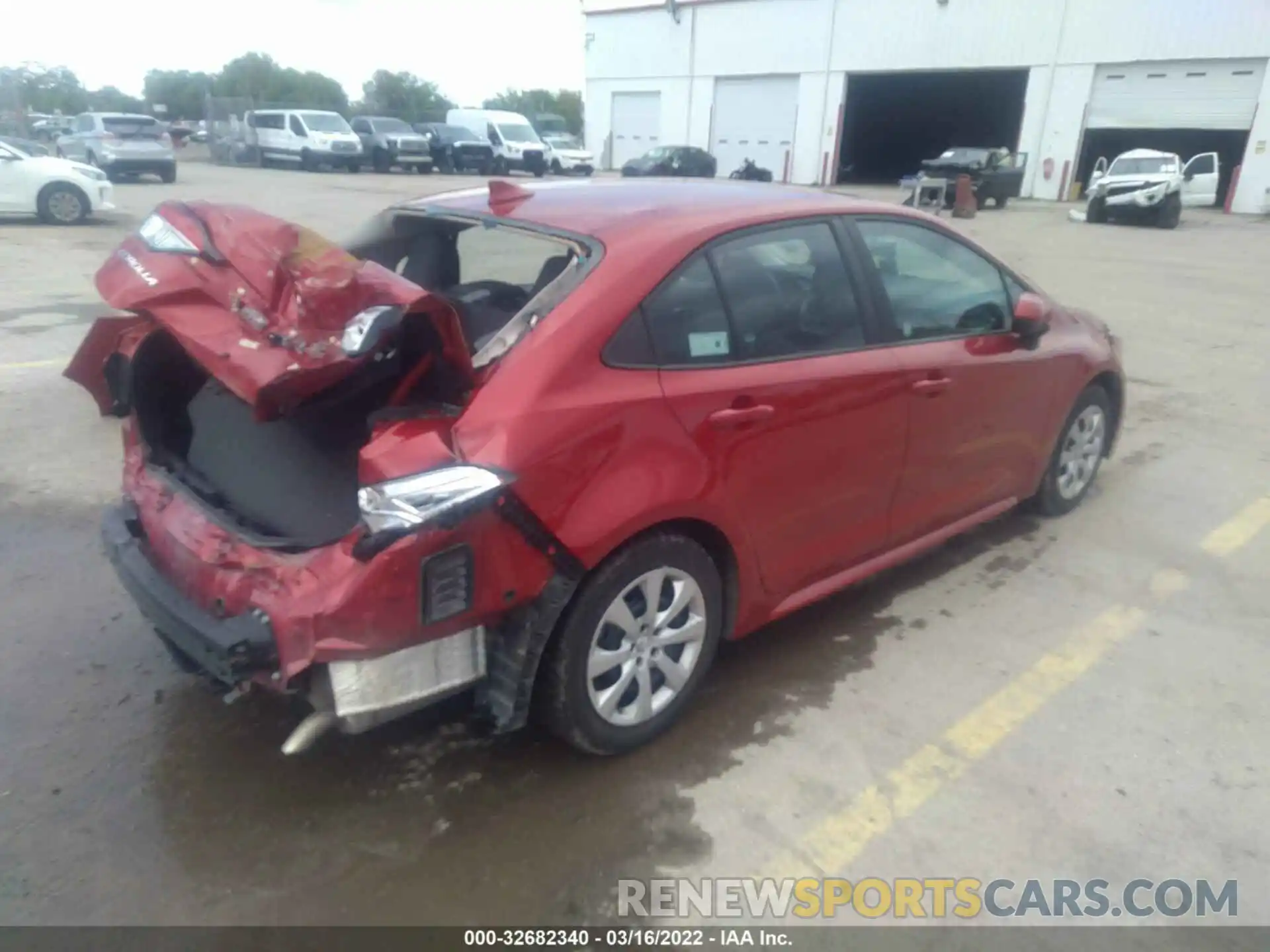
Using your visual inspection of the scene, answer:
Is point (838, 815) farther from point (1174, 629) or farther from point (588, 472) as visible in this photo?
point (1174, 629)

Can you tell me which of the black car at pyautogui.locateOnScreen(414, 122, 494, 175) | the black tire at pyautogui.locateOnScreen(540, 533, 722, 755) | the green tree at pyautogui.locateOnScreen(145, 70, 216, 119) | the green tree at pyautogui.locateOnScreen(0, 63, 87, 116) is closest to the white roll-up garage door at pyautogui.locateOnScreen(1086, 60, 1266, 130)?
the black car at pyautogui.locateOnScreen(414, 122, 494, 175)

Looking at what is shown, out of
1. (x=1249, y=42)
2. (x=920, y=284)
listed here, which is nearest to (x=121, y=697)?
(x=920, y=284)

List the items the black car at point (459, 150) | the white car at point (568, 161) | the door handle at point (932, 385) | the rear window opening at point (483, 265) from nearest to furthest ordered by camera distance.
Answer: the rear window opening at point (483, 265)
the door handle at point (932, 385)
the black car at point (459, 150)
the white car at point (568, 161)

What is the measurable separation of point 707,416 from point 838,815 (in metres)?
1.22

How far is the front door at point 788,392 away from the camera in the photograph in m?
2.81

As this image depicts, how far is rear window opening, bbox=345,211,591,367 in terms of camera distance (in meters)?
2.66

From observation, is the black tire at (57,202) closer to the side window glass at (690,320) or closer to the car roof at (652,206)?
the car roof at (652,206)

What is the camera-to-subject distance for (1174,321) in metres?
10.3

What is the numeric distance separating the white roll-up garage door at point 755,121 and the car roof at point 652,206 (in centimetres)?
3395

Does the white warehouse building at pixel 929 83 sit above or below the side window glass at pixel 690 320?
above

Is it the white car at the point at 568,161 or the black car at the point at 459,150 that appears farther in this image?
the white car at the point at 568,161

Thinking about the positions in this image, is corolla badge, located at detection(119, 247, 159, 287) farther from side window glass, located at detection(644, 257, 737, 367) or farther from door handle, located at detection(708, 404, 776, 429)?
door handle, located at detection(708, 404, 776, 429)

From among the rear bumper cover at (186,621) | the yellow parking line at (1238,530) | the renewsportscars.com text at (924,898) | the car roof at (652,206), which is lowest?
the renewsportscars.com text at (924,898)

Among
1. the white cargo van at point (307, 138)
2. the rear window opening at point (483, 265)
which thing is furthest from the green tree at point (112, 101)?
the rear window opening at point (483, 265)
